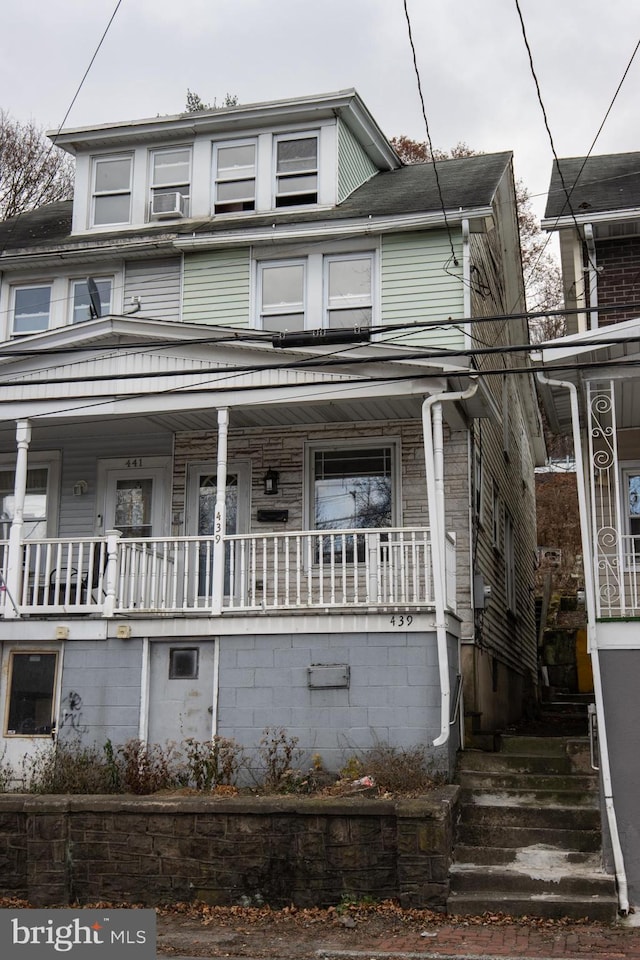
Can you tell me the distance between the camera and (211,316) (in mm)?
15711

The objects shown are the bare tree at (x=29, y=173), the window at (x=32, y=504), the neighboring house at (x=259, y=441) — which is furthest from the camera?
the bare tree at (x=29, y=173)

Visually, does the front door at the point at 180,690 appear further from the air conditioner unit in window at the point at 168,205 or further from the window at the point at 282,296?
the air conditioner unit in window at the point at 168,205

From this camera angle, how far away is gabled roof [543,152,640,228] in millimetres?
13336

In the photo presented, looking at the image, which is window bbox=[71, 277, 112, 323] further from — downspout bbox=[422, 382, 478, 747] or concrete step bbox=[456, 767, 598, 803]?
concrete step bbox=[456, 767, 598, 803]

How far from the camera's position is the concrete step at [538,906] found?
9438 millimetres

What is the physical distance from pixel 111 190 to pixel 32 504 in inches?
208

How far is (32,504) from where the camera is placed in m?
16.0

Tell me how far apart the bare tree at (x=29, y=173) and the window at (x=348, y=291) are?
707 inches

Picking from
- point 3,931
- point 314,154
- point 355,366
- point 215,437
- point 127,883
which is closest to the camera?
point 3,931

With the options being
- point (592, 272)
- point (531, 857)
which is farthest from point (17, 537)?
point (592, 272)

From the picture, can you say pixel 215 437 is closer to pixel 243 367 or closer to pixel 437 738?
pixel 243 367

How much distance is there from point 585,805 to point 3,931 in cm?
580

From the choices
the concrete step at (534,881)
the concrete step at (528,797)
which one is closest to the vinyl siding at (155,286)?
the concrete step at (528,797)

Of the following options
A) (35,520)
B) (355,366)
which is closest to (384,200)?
(355,366)
